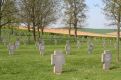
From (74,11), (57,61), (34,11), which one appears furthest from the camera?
(74,11)

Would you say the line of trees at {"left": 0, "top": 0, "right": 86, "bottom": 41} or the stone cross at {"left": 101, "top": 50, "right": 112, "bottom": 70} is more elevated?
the line of trees at {"left": 0, "top": 0, "right": 86, "bottom": 41}

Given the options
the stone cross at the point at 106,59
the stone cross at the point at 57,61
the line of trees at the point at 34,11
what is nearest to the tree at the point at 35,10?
the line of trees at the point at 34,11

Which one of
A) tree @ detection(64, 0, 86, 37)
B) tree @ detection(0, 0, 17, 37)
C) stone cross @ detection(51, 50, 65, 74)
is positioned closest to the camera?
stone cross @ detection(51, 50, 65, 74)

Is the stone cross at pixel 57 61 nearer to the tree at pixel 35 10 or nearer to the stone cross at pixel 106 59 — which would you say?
the stone cross at pixel 106 59

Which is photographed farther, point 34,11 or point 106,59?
point 34,11

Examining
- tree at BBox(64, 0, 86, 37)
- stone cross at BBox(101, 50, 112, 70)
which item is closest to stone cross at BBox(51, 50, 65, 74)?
stone cross at BBox(101, 50, 112, 70)

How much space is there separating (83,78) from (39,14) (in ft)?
130

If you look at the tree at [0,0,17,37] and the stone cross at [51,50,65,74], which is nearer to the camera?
the stone cross at [51,50,65,74]

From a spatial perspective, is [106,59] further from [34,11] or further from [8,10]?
[34,11]

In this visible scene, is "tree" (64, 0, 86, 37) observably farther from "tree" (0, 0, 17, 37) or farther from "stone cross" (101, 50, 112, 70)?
"stone cross" (101, 50, 112, 70)

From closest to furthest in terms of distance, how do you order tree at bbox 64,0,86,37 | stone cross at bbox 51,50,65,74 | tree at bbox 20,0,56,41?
stone cross at bbox 51,50,65,74, tree at bbox 20,0,56,41, tree at bbox 64,0,86,37

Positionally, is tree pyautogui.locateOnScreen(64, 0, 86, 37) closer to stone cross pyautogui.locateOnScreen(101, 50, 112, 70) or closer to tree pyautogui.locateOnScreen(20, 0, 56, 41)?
tree pyautogui.locateOnScreen(20, 0, 56, 41)

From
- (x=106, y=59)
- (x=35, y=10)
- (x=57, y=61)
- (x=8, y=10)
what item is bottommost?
(x=106, y=59)

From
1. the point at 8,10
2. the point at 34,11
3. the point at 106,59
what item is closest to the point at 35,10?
the point at 34,11
